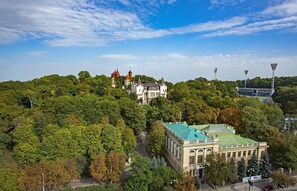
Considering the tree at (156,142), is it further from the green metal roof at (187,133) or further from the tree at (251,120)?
the tree at (251,120)

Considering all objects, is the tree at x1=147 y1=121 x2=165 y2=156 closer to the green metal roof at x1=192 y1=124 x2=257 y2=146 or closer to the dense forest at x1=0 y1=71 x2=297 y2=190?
the dense forest at x1=0 y1=71 x2=297 y2=190

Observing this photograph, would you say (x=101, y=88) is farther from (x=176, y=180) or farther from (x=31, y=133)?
(x=176, y=180)

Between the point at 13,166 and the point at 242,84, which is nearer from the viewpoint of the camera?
the point at 13,166

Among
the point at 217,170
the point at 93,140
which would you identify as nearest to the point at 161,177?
the point at 217,170

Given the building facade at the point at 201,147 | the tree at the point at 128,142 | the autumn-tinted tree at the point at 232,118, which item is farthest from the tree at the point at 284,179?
the tree at the point at 128,142

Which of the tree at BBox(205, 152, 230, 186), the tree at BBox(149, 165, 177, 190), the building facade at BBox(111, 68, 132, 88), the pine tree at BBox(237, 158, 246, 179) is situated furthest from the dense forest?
the building facade at BBox(111, 68, 132, 88)

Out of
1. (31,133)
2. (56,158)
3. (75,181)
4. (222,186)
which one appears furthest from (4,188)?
(222,186)
